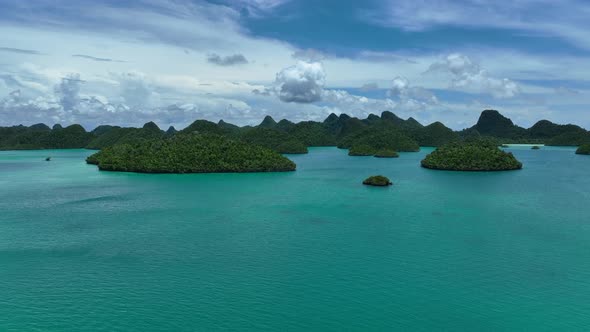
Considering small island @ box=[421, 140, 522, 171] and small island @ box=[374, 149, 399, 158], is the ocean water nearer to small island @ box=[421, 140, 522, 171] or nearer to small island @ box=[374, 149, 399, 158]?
small island @ box=[421, 140, 522, 171]

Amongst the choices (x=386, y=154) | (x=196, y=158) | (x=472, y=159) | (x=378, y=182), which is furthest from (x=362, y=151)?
(x=378, y=182)

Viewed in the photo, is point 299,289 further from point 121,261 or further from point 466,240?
point 466,240

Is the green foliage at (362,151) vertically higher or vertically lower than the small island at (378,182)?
higher

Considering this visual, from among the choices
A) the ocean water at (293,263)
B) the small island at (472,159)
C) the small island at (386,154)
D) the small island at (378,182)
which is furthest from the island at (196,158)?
the small island at (386,154)

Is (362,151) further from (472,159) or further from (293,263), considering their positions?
(293,263)

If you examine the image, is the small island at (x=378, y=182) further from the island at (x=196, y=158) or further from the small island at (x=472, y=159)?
the small island at (x=472, y=159)

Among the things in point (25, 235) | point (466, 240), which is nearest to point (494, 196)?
point (466, 240)

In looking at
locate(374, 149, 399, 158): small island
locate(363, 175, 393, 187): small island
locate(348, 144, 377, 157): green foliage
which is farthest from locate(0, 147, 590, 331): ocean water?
locate(348, 144, 377, 157): green foliage
